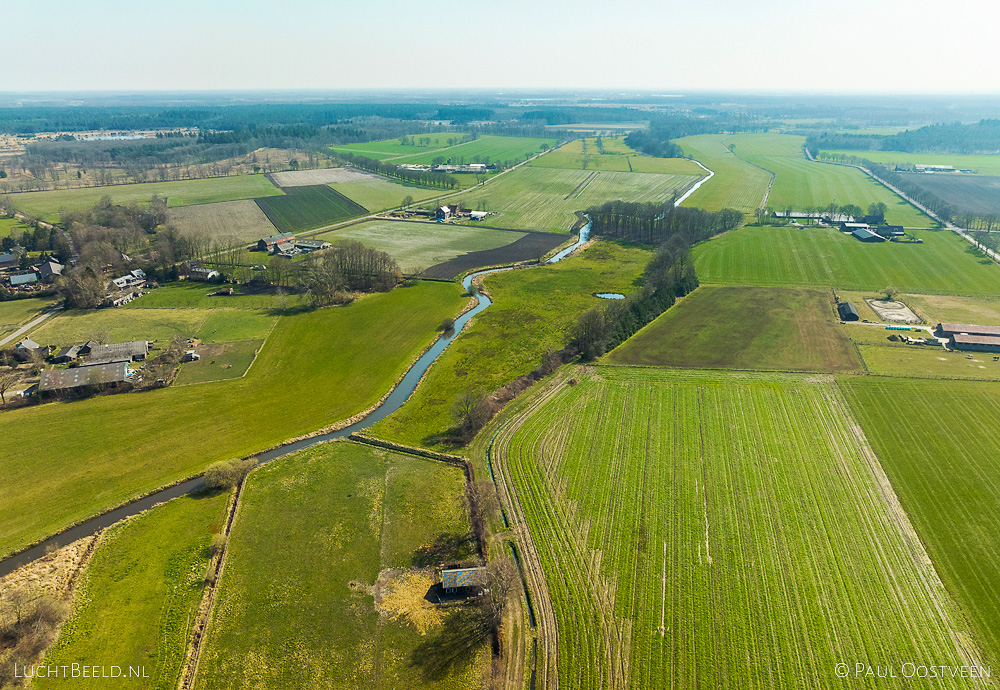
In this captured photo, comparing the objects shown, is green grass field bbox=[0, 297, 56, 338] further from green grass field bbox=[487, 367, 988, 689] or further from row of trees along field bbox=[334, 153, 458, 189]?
row of trees along field bbox=[334, 153, 458, 189]

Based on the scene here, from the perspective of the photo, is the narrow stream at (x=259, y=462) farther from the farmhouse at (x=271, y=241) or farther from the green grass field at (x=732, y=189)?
the green grass field at (x=732, y=189)

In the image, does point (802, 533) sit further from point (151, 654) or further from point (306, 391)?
point (306, 391)

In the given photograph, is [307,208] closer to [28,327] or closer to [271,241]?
[271,241]

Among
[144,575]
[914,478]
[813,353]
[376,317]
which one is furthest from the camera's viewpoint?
[376,317]

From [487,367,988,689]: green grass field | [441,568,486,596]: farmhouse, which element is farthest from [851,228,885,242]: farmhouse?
[441,568,486,596]: farmhouse

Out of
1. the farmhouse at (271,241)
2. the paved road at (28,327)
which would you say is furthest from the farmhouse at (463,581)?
the farmhouse at (271,241)

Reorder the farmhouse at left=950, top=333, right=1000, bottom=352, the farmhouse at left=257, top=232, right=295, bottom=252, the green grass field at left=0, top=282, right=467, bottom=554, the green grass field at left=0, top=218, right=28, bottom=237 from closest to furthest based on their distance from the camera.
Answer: the green grass field at left=0, top=282, right=467, bottom=554 → the farmhouse at left=950, top=333, right=1000, bottom=352 → the farmhouse at left=257, top=232, right=295, bottom=252 → the green grass field at left=0, top=218, right=28, bottom=237

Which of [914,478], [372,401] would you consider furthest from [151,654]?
[914,478]
